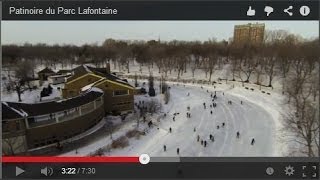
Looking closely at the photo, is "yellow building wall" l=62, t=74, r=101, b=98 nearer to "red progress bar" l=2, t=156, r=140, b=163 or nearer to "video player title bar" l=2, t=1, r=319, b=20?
"red progress bar" l=2, t=156, r=140, b=163

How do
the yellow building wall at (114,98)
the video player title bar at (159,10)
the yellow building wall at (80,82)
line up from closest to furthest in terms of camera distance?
the video player title bar at (159,10)
the yellow building wall at (114,98)
the yellow building wall at (80,82)

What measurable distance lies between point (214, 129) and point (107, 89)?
339 cm

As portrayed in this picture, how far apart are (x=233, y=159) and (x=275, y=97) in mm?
10262

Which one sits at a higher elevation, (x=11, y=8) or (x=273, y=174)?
(x=11, y=8)

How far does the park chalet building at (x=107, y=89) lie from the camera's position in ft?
33.1

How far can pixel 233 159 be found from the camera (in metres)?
2.47

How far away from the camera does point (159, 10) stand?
2.31 metres

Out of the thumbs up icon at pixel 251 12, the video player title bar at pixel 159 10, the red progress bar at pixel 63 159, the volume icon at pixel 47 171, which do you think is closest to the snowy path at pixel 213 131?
the red progress bar at pixel 63 159

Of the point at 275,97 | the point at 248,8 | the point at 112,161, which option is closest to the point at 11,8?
the point at 112,161

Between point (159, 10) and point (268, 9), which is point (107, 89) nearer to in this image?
point (159, 10)

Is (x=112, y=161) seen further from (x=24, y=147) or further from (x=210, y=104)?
(x=210, y=104)

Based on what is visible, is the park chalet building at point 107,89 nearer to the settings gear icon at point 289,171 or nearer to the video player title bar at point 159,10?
the video player title bar at point 159,10

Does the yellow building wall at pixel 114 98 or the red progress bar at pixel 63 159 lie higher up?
the red progress bar at pixel 63 159

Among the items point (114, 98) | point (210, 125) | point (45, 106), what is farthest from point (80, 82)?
point (210, 125)
